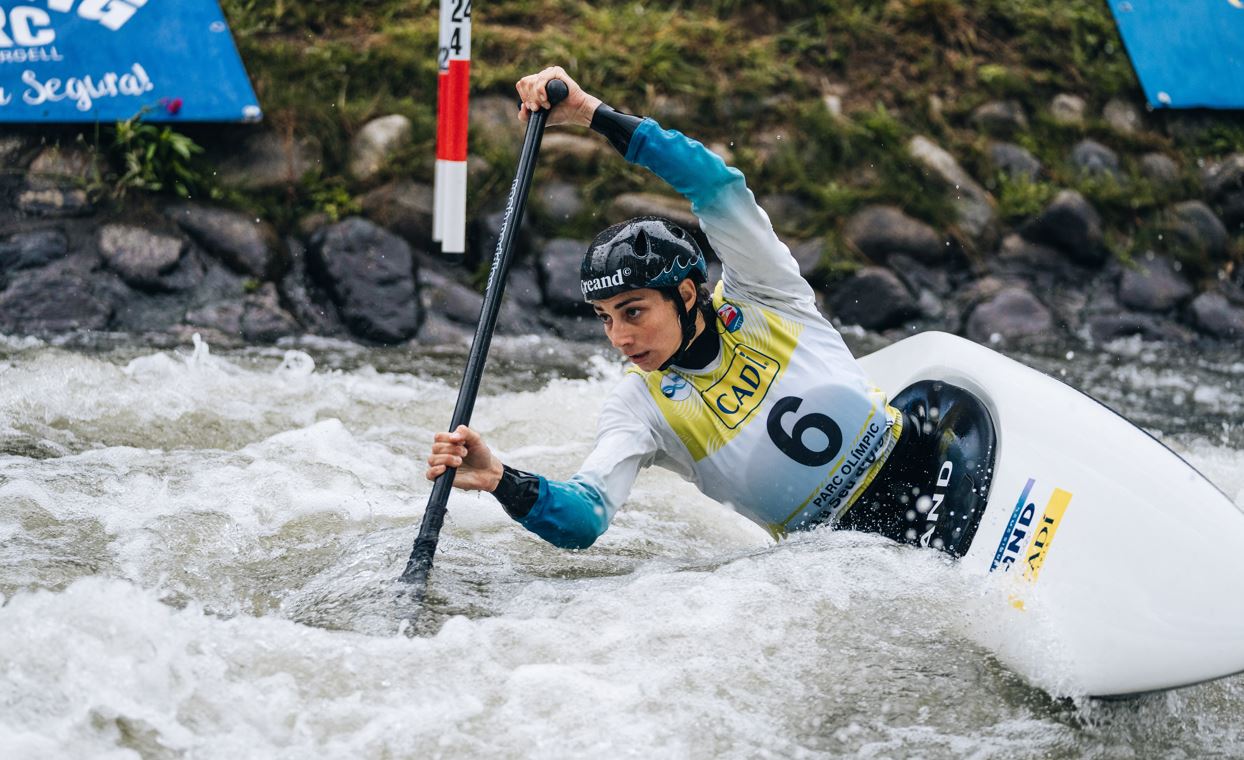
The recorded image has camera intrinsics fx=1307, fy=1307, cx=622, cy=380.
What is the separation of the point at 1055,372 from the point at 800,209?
1.79m

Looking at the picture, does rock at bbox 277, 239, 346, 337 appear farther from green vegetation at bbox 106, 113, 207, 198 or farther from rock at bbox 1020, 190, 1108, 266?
rock at bbox 1020, 190, 1108, 266

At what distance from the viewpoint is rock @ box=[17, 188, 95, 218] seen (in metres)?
6.68

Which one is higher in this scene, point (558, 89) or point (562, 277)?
point (558, 89)

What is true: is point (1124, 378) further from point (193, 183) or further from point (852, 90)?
point (193, 183)

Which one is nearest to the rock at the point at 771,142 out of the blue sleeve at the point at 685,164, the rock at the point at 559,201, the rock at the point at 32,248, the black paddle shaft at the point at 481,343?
the rock at the point at 559,201

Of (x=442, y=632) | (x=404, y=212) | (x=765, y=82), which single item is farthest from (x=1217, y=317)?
(x=442, y=632)

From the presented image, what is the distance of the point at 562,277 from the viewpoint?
725 centimetres

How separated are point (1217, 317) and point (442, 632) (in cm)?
626

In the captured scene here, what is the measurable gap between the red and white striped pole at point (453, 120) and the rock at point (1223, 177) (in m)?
5.37

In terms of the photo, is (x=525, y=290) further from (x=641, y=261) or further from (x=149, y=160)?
(x=641, y=261)

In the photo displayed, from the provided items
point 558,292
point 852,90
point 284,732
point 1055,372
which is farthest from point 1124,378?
point 284,732

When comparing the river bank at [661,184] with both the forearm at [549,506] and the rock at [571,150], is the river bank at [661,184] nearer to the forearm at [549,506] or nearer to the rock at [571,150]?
the rock at [571,150]

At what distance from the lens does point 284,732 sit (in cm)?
271

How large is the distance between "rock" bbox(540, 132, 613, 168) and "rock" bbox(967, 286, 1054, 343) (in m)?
2.38
